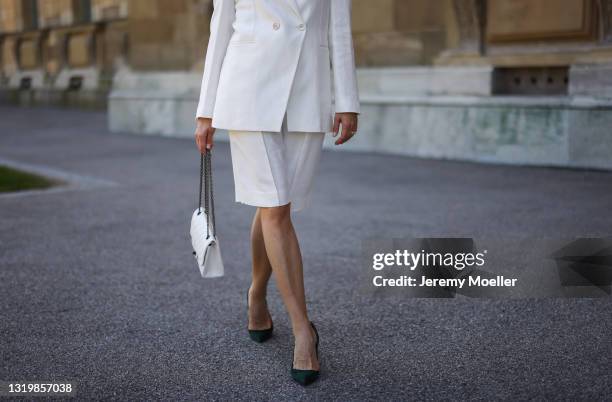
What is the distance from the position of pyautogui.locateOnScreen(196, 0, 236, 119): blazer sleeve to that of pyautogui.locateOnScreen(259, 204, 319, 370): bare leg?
0.48 m

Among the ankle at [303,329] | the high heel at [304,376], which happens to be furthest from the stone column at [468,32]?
the high heel at [304,376]

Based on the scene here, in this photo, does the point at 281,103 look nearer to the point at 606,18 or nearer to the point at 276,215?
the point at 276,215

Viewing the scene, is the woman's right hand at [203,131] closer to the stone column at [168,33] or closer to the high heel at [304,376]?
the high heel at [304,376]

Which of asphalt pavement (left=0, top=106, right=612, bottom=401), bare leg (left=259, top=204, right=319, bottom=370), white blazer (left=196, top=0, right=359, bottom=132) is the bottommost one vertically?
asphalt pavement (left=0, top=106, right=612, bottom=401)

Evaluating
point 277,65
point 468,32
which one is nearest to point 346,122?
point 277,65

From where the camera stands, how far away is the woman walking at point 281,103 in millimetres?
3141

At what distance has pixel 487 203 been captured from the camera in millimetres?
6977

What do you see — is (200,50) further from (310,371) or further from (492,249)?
(310,371)

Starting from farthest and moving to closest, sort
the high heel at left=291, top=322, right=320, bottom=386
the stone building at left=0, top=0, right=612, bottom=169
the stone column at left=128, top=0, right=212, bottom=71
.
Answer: the stone column at left=128, top=0, right=212, bottom=71 < the stone building at left=0, top=0, right=612, bottom=169 < the high heel at left=291, top=322, right=320, bottom=386

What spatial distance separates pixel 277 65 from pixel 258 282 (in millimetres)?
991

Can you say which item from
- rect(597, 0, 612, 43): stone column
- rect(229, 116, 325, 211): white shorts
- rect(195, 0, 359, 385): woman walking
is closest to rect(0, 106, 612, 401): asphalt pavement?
rect(195, 0, 359, 385): woman walking

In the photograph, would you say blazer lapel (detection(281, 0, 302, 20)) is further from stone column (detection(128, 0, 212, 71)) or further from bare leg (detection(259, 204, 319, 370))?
stone column (detection(128, 0, 212, 71))

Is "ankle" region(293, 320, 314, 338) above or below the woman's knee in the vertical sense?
below

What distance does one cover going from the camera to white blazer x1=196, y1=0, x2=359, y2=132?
10.3ft
